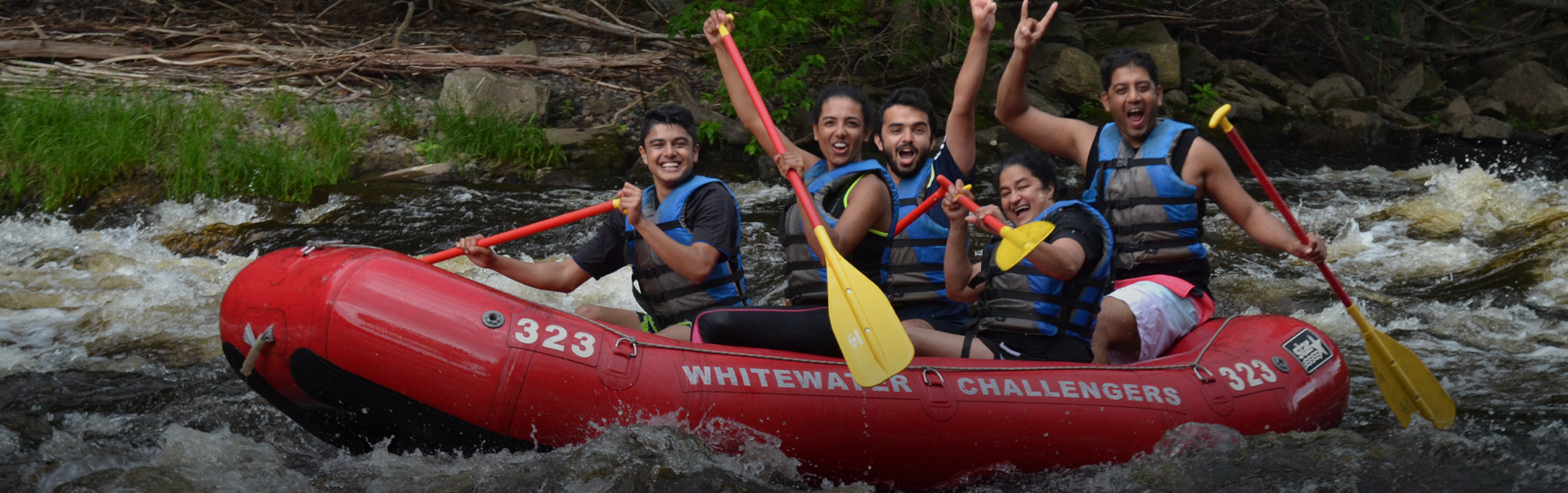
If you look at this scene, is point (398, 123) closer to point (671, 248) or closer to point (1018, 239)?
point (671, 248)

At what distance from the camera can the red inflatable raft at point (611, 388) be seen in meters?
2.69

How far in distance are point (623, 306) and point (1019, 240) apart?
110 inches

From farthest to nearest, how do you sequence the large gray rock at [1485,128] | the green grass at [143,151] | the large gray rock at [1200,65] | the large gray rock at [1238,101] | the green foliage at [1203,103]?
the large gray rock at [1200,65] < the large gray rock at [1485,128] < the large gray rock at [1238,101] < the green foliage at [1203,103] < the green grass at [143,151]

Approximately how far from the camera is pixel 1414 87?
33.9 ft

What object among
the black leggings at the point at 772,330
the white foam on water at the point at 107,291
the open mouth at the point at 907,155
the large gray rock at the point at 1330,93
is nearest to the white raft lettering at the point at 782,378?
the black leggings at the point at 772,330

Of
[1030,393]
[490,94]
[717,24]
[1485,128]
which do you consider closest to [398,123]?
[490,94]

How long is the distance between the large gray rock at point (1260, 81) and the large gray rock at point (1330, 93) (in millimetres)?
240

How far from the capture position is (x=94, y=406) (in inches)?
141

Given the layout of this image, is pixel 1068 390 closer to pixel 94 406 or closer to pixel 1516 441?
pixel 1516 441

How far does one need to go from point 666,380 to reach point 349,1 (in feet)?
27.1

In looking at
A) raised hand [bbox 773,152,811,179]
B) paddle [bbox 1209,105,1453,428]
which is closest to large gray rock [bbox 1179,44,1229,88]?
paddle [bbox 1209,105,1453,428]

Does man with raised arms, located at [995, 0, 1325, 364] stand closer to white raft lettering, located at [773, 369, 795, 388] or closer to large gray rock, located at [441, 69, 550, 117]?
white raft lettering, located at [773, 369, 795, 388]

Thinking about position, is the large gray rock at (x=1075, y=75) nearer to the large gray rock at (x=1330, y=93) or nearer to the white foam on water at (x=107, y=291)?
the large gray rock at (x=1330, y=93)

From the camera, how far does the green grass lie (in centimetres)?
626
